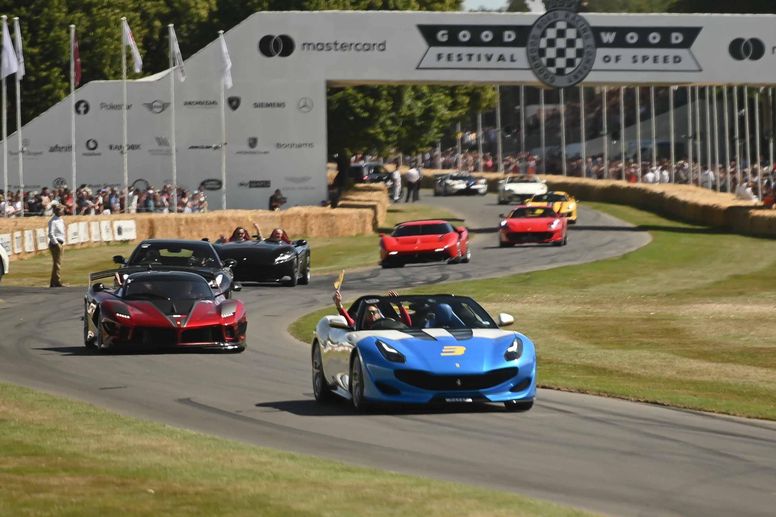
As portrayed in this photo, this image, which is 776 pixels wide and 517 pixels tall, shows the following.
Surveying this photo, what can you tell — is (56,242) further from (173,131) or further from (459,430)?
(459,430)

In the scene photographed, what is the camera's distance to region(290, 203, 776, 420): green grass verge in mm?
16125

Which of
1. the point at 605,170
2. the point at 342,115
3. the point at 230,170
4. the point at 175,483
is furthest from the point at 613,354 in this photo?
the point at 605,170

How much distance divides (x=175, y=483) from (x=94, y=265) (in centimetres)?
2956

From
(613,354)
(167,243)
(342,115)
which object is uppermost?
(342,115)

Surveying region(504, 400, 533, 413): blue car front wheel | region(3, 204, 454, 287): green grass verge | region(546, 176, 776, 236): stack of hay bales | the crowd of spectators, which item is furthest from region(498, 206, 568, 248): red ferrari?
region(504, 400, 533, 413): blue car front wheel

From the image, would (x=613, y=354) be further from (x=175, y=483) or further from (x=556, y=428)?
(x=175, y=483)

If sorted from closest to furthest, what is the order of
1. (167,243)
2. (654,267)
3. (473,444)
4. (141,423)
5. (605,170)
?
1. (473,444)
2. (141,423)
3. (167,243)
4. (654,267)
5. (605,170)

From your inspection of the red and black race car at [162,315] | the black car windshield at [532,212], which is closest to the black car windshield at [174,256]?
the red and black race car at [162,315]

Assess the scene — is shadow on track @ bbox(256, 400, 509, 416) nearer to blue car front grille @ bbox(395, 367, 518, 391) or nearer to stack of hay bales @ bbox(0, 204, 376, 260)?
blue car front grille @ bbox(395, 367, 518, 391)

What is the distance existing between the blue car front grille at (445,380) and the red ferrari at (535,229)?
95.6 feet

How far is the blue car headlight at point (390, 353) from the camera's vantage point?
13164 millimetres

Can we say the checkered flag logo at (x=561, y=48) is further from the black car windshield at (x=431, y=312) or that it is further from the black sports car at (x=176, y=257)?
the black car windshield at (x=431, y=312)

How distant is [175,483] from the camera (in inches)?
354

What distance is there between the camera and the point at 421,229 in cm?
3766
